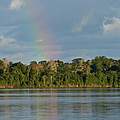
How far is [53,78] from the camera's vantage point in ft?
510

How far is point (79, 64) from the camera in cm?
18238

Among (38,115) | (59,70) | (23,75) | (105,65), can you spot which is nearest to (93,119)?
(38,115)

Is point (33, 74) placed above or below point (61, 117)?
above

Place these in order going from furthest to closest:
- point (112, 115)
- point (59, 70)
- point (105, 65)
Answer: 1. point (105, 65)
2. point (59, 70)
3. point (112, 115)

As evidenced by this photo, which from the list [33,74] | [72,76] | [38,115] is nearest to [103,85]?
[72,76]

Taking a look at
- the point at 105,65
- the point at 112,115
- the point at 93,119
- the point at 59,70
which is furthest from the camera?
the point at 105,65

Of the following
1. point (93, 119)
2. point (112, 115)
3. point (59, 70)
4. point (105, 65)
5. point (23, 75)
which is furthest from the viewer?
point (105, 65)

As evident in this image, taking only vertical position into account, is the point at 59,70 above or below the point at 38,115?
above

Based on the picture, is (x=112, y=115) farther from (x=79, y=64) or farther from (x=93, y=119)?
(x=79, y=64)

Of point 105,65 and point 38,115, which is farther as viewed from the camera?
point 105,65

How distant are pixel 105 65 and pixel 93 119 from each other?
144m

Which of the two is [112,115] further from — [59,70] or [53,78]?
[59,70]

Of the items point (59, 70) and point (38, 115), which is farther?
point (59, 70)

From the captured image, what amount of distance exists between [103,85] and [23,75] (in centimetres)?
2363
